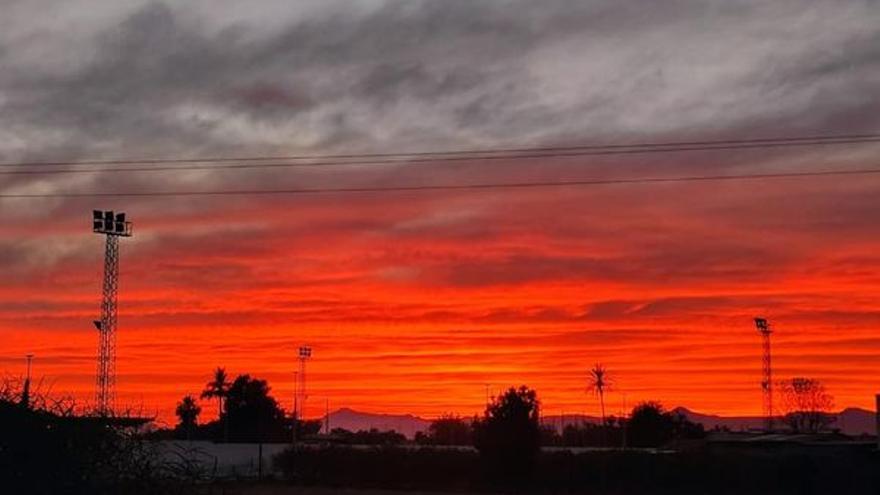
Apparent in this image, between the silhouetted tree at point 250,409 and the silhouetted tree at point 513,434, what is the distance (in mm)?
93666

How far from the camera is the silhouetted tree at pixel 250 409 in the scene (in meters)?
177

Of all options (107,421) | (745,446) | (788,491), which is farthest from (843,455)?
(107,421)

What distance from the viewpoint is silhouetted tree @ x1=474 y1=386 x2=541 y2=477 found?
8656cm

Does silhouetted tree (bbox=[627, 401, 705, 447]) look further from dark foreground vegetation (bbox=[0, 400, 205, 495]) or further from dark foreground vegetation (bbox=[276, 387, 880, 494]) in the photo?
dark foreground vegetation (bbox=[0, 400, 205, 495])

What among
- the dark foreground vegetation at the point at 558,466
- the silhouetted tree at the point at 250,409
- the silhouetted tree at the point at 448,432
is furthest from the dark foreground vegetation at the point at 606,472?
the silhouetted tree at the point at 250,409

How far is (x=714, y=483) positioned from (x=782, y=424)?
86231 millimetres

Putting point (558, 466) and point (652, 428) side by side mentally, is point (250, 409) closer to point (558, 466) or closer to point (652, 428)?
point (652, 428)

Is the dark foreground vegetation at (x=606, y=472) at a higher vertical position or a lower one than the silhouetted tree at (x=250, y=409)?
lower

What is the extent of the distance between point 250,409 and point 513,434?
99.8m

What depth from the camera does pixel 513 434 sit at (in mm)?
86438

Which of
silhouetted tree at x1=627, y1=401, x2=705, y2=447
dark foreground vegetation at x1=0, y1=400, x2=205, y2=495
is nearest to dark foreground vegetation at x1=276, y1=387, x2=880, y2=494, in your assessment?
silhouetted tree at x1=627, y1=401, x2=705, y2=447

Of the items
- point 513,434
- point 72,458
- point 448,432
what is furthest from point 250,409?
point 72,458

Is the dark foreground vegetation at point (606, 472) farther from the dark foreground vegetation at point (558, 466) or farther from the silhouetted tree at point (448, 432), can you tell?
the silhouetted tree at point (448, 432)

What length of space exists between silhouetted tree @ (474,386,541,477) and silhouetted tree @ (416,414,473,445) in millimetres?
56122
